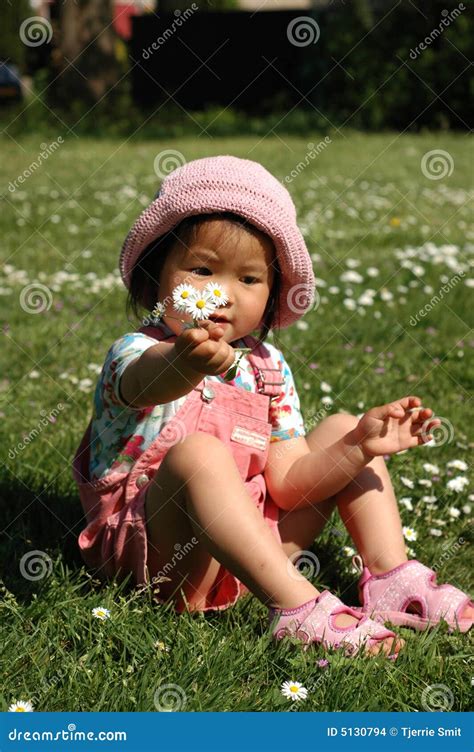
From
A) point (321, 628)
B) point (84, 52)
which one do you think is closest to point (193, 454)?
point (321, 628)

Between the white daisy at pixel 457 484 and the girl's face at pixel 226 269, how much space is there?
1108 mm

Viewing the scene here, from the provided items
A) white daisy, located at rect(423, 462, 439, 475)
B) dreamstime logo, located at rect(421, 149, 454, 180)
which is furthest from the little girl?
dreamstime logo, located at rect(421, 149, 454, 180)

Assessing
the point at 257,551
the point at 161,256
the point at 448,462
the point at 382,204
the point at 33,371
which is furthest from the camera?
the point at 382,204

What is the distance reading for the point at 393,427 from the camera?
8.71ft

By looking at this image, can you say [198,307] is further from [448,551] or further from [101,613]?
[448,551]

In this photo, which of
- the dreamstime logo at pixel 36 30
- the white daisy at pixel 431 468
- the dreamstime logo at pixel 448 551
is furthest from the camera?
the dreamstime logo at pixel 36 30

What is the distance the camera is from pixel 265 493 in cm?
275

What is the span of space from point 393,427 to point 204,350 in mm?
849

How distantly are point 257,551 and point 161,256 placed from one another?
0.86m

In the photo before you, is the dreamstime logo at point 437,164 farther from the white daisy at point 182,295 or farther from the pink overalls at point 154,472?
the white daisy at point 182,295

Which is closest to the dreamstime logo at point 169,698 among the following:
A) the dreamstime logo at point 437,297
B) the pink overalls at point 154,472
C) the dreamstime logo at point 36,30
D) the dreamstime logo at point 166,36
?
the pink overalls at point 154,472

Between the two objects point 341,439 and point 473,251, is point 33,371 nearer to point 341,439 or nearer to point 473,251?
point 341,439

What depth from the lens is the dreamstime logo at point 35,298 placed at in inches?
214

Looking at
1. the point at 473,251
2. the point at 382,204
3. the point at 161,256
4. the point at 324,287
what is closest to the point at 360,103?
the point at 382,204
